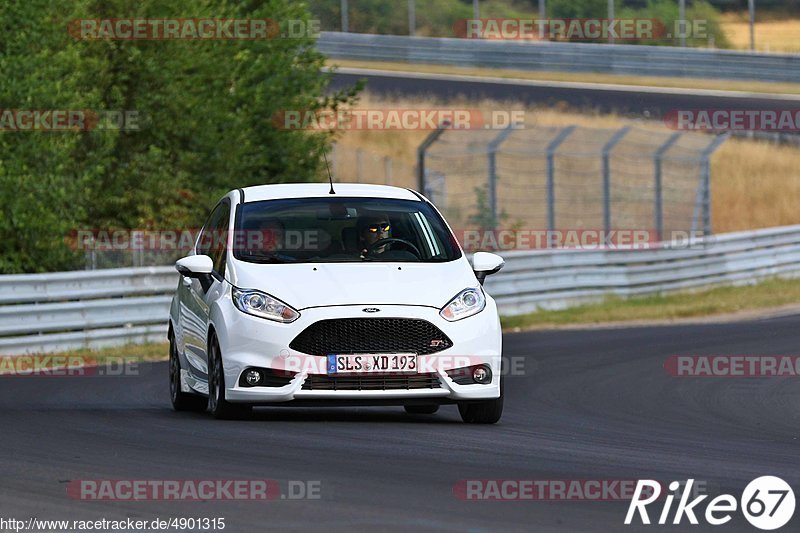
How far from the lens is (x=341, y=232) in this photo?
37.6ft

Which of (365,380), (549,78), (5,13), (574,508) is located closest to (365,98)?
(549,78)

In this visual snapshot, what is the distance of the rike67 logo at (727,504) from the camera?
7.06 m

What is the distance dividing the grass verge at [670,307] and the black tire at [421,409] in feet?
35.5

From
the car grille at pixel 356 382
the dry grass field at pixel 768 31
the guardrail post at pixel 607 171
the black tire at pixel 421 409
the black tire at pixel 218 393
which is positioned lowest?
the dry grass field at pixel 768 31

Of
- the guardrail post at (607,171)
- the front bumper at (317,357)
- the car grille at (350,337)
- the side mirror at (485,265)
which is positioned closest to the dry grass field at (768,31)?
the guardrail post at (607,171)

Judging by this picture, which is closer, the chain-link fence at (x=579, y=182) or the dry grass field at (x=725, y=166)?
the chain-link fence at (x=579, y=182)

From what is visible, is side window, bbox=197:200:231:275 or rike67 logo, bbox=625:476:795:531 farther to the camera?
side window, bbox=197:200:231:275

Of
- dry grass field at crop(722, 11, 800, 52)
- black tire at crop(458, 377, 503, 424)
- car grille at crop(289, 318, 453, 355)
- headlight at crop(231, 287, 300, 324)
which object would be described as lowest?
dry grass field at crop(722, 11, 800, 52)

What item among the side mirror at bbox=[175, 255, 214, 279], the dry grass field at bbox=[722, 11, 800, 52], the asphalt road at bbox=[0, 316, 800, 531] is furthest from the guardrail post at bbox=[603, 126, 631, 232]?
the dry grass field at bbox=[722, 11, 800, 52]

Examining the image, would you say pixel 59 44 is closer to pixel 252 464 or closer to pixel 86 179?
pixel 86 179

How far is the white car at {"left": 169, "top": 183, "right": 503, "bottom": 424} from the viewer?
10.4 m

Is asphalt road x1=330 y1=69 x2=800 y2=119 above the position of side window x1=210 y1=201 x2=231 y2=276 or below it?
below

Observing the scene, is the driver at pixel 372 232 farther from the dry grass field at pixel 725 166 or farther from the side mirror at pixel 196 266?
the dry grass field at pixel 725 166

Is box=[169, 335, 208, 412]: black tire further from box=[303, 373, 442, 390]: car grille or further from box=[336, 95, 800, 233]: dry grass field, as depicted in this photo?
box=[336, 95, 800, 233]: dry grass field
